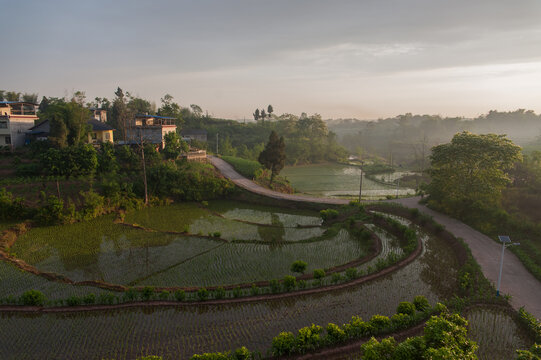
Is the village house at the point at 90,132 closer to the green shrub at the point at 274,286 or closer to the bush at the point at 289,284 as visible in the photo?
the green shrub at the point at 274,286

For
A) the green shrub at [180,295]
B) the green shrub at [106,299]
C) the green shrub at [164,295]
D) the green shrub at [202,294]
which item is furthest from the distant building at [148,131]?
the green shrub at [202,294]

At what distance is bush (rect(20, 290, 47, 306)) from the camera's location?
12.3 m

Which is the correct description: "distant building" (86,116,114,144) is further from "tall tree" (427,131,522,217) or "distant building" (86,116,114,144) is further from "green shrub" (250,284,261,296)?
"tall tree" (427,131,522,217)

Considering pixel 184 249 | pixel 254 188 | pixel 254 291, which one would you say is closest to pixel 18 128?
pixel 254 188

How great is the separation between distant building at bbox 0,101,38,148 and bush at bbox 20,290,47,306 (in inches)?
1045

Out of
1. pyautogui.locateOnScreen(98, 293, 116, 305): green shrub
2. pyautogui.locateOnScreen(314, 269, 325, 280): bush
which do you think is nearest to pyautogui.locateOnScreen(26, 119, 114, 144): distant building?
pyautogui.locateOnScreen(98, 293, 116, 305): green shrub

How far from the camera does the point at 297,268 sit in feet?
49.0

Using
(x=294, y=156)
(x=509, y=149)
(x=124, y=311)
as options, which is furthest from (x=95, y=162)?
(x=294, y=156)

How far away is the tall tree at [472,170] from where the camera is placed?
20.6 meters

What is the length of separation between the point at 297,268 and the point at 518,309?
896cm

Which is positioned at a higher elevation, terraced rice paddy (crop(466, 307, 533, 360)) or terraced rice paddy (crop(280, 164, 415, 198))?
terraced rice paddy (crop(280, 164, 415, 198))

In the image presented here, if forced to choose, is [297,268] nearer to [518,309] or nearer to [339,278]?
[339,278]

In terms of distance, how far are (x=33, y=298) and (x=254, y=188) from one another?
20.9 metres

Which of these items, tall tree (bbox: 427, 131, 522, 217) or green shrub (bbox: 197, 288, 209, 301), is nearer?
green shrub (bbox: 197, 288, 209, 301)
